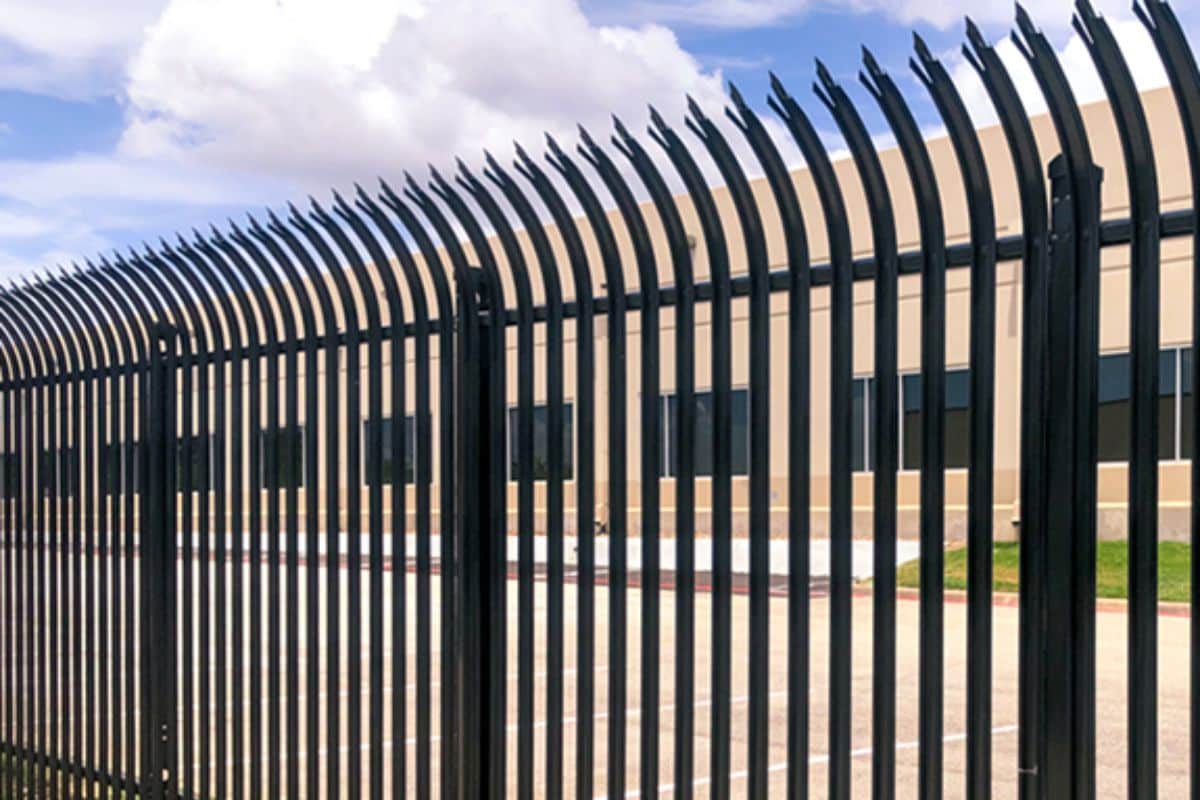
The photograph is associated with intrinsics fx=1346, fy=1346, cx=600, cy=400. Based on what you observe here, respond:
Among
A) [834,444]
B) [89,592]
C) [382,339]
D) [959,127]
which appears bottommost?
[89,592]

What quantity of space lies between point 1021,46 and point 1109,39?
0.19 m

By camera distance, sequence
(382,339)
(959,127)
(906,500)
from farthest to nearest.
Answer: (906,500)
(382,339)
(959,127)

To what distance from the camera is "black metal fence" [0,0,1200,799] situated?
10.5ft

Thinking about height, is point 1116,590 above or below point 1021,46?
below

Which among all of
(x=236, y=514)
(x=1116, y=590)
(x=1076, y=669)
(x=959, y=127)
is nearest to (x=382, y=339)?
(x=236, y=514)

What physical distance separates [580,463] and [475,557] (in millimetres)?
598

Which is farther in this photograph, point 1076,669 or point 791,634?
point 791,634

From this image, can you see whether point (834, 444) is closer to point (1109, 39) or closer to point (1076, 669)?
point (1076, 669)

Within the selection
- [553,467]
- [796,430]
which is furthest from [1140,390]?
[553,467]

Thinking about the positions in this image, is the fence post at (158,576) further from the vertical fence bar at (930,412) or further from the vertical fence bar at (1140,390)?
the vertical fence bar at (1140,390)

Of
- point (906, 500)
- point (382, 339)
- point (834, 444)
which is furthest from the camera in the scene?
point (906, 500)

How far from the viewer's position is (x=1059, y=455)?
10.5ft

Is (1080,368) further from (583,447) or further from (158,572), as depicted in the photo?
(158,572)

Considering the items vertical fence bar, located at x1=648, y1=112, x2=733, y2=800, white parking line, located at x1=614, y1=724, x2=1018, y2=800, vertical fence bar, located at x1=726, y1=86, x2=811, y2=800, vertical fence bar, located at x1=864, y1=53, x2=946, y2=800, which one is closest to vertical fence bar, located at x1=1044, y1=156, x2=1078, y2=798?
vertical fence bar, located at x1=864, y1=53, x2=946, y2=800
